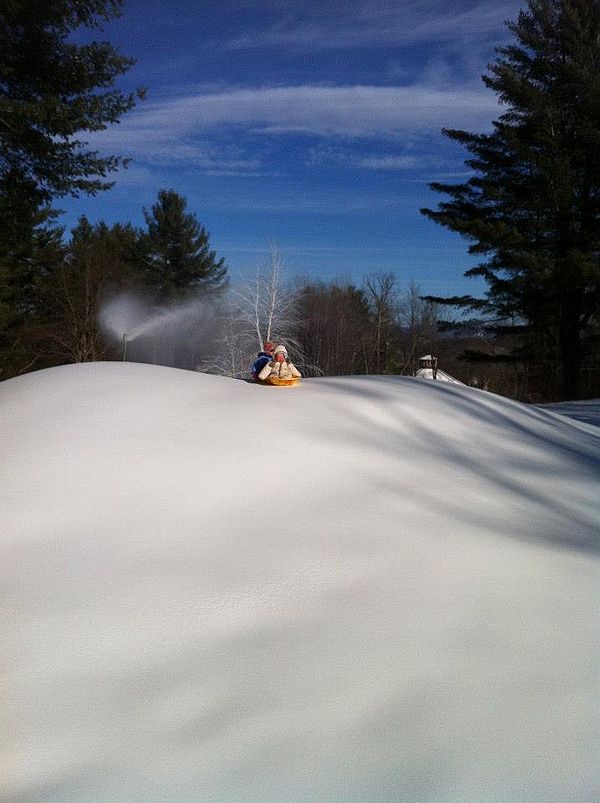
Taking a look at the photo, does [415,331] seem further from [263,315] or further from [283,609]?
[283,609]

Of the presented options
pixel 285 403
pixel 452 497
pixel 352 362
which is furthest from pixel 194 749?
pixel 352 362

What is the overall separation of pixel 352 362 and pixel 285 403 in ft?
85.3

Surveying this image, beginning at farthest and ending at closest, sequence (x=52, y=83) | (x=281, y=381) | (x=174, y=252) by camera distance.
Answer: (x=174, y=252), (x=52, y=83), (x=281, y=381)

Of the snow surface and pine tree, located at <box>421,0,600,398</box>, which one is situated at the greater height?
pine tree, located at <box>421,0,600,398</box>

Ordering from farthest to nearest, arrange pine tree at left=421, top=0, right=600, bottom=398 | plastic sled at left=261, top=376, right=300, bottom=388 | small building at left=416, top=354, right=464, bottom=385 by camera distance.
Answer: small building at left=416, top=354, right=464, bottom=385 < pine tree at left=421, top=0, right=600, bottom=398 < plastic sled at left=261, top=376, right=300, bottom=388

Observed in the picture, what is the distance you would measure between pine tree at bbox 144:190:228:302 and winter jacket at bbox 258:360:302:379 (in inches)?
991

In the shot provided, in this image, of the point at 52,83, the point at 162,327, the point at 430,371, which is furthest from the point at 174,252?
the point at 52,83

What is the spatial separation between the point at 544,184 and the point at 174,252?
18.7 meters

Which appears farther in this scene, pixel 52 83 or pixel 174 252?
pixel 174 252

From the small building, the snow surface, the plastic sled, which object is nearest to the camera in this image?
the snow surface

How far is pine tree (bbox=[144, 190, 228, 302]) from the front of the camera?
101 feet

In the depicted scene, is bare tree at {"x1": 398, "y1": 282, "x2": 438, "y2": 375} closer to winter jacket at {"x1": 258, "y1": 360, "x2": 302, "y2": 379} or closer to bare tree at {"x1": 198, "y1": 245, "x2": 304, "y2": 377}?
bare tree at {"x1": 198, "y1": 245, "x2": 304, "y2": 377}

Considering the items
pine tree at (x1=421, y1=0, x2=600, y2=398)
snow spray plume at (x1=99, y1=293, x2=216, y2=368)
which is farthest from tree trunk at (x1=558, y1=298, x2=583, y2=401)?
snow spray plume at (x1=99, y1=293, x2=216, y2=368)

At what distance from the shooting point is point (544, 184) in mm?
17078
